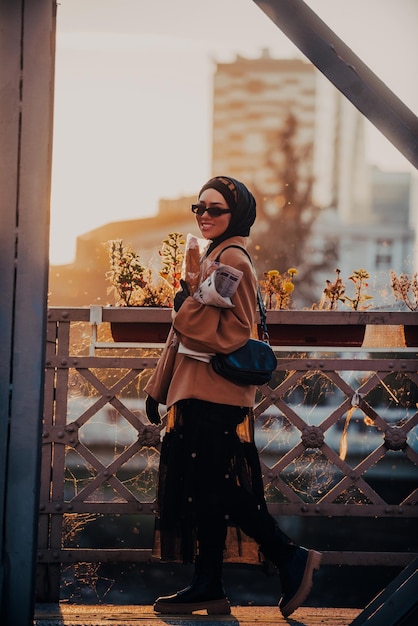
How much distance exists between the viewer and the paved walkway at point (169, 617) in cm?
348

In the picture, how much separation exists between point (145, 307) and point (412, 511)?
5.21ft

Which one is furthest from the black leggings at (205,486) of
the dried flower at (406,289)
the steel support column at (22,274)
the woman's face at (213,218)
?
the dried flower at (406,289)

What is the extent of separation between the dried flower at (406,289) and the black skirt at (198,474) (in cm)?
171

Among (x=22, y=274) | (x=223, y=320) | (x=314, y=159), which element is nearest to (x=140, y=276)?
(x=223, y=320)

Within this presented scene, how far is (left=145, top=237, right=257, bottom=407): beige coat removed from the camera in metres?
3.26

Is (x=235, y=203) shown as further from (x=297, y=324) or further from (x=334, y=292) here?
(x=334, y=292)

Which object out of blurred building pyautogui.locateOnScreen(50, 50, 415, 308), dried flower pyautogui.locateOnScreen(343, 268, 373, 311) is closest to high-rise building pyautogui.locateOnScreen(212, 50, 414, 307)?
blurred building pyautogui.locateOnScreen(50, 50, 415, 308)

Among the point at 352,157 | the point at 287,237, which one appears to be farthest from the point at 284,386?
the point at 352,157

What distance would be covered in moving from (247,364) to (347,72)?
115cm

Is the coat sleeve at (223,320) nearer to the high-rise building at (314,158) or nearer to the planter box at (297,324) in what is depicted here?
the planter box at (297,324)

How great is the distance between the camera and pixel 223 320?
10.9 feet

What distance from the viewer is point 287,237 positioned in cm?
2523

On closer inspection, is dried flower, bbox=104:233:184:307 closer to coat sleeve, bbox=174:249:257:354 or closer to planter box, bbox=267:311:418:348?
planter box, bbox=267:311:418:348

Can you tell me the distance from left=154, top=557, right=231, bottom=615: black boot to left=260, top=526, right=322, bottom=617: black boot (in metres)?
0.23
